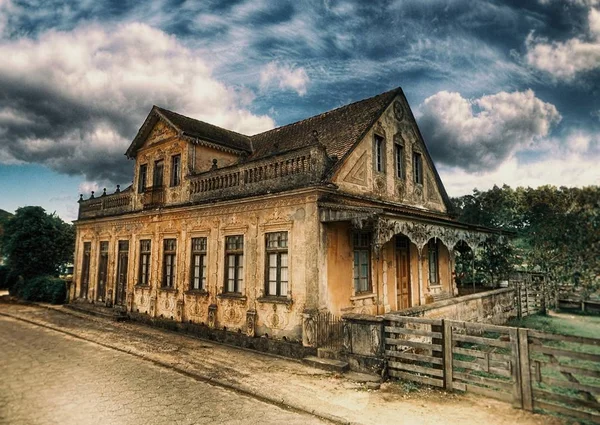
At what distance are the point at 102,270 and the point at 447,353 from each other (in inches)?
697

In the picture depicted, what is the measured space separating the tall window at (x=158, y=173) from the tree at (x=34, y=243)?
14.4m

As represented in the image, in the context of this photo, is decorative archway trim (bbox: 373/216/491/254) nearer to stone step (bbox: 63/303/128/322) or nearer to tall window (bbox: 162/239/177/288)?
tall window (bbox: 162/239/177/288)

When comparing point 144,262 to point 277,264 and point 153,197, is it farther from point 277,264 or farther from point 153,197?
point 277,264

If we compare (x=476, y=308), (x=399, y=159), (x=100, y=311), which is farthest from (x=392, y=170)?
(x=100, y=311)

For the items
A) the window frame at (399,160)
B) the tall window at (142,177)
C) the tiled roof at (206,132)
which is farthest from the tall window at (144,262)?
the window frame at (399,160)

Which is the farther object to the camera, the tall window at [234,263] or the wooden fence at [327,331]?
the tall window at [234,263]

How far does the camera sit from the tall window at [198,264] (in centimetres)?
1360

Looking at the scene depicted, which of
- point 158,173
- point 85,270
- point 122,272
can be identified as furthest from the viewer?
point 85,270

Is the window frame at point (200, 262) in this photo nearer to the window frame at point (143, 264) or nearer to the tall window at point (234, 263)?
the tall window at point (234, 263)

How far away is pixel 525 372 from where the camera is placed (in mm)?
6113

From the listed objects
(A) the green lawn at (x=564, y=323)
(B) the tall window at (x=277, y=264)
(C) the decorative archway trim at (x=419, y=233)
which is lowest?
(A) the green lawn at (x=564, y=323)

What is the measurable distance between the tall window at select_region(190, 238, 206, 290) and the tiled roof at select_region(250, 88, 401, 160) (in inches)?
184

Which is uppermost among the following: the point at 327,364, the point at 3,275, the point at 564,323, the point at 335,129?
the point at 335,129

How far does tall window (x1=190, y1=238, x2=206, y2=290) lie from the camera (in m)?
13.6
